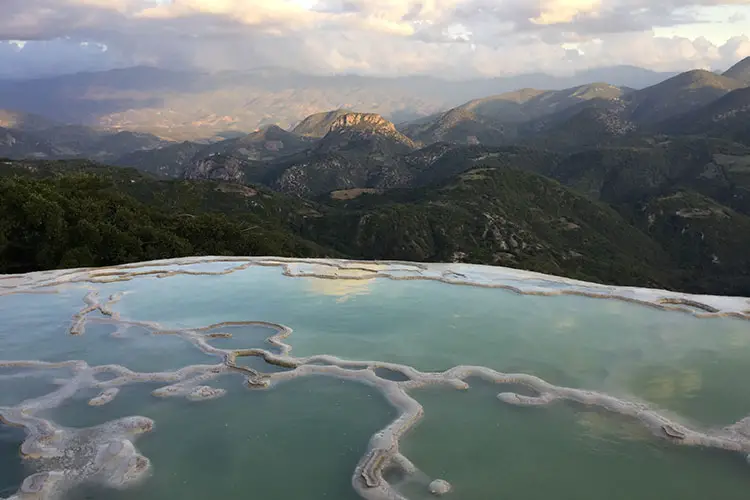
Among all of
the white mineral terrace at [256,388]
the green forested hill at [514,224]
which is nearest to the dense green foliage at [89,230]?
the white mineral terrace at [256,388]

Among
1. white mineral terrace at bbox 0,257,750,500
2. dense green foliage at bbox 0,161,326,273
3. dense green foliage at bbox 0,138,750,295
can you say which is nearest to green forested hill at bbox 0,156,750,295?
dense green foliage at bbox 0,138,750,295

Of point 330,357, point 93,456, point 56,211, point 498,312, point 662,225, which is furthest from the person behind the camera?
point 662,225

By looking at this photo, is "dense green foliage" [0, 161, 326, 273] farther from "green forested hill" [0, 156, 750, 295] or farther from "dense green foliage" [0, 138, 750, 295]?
"green forested hill" [0, 156, 750, 295]

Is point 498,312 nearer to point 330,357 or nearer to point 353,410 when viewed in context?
point 330,357

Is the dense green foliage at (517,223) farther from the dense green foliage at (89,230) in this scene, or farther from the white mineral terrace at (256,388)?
the white mineral terrace at (256,388)

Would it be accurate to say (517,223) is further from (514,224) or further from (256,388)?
(256,388)

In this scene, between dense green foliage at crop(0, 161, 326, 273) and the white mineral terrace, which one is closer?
the white mineral terrace

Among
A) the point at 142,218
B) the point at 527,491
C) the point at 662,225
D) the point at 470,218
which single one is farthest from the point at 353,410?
the point at 662,225

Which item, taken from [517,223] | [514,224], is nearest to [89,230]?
[514,224]
